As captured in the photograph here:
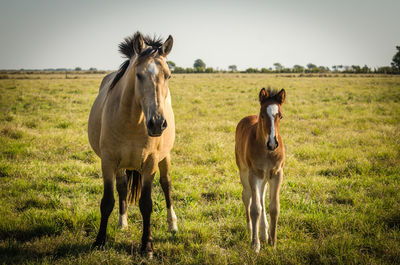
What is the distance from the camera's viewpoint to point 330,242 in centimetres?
320

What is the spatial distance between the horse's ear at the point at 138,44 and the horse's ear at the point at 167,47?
0.22 metres

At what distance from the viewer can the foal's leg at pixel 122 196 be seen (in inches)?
155

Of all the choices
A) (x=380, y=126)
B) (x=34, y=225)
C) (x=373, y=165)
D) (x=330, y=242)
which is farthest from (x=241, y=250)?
(x=380, y=126)

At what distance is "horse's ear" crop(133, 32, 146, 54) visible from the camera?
9.58 ft

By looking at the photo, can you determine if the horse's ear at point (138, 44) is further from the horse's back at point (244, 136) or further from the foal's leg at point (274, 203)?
the foal's leg at point (274, 203)

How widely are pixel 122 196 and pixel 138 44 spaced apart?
2309mm

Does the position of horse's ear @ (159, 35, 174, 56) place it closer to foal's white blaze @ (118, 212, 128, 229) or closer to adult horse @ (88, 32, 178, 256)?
adult horse @ (88, 32, 178, 256)

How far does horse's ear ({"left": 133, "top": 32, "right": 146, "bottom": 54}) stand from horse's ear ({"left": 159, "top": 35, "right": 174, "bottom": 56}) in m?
0.22

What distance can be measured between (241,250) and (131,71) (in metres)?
2.49

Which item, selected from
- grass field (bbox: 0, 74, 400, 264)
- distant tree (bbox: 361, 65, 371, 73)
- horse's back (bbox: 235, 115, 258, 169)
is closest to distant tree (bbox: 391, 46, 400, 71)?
distant tree (bbox: 361, 65, 371, 73)

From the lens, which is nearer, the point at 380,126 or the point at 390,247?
the point at 390,247

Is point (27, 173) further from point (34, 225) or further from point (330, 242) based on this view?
point (330, 242)

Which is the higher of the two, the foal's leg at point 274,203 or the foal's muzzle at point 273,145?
the foal's muzzle at point 273,145

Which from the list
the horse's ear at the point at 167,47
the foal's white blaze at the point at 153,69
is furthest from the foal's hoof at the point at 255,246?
the horse's ear at the point at 167,47
